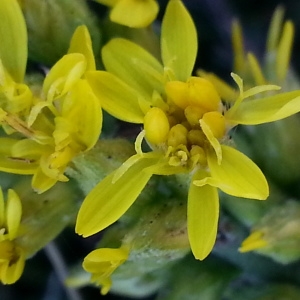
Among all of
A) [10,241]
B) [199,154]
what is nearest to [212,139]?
[199,154]

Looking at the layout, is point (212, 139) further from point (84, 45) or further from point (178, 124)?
point (84, 45)

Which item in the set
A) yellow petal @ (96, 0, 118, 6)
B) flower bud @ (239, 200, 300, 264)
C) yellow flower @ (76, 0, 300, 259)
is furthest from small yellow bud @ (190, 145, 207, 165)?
yellow petal @ (96, 0, 118, 6)

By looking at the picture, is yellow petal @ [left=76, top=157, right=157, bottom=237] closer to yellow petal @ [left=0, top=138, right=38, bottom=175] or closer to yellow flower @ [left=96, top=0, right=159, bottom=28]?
yellow petal @ [left=0, top=138, right=38, bottom=175]

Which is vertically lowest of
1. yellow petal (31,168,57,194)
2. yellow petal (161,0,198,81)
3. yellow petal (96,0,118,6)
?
yellow petal (31,168,57,194)

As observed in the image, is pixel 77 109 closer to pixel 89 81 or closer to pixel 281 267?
pixel 89 81

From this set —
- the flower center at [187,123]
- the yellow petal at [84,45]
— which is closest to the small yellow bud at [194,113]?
the flower center at [187,123]

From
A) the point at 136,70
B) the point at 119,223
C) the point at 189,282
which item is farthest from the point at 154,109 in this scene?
the point at 189,282

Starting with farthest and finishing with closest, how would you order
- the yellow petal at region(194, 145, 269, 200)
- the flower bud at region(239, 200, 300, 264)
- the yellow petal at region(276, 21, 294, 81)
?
the yellow petal at region(276, 21, 294, 81) < the flower bud at region(239, 200, 300, 264) < the yellow petal at region(194, 145, 269, 200)
